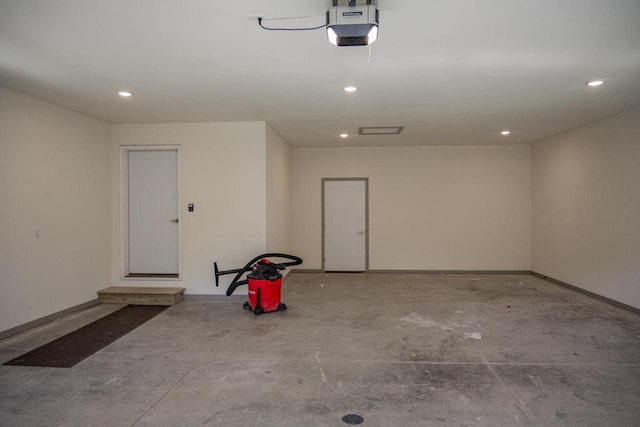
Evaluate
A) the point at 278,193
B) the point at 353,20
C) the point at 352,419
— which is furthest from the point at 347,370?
the point at 278,193

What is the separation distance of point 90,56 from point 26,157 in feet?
5.90

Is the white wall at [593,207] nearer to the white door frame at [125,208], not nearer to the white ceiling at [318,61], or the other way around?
the white ceiling at [318,61]

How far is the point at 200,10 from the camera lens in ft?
7.78

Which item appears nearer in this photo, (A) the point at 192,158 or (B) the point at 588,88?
(B) the point at 588,88

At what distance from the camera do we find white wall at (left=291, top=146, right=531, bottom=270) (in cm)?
725

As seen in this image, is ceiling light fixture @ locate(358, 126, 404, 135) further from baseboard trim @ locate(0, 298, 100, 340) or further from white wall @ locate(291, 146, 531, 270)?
baseboard trim @ locate(0, 298, 100, 340)

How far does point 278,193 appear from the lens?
6.27 metres

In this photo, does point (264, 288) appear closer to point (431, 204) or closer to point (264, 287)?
point (264, 287)

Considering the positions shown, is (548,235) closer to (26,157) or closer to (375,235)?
(375,235)

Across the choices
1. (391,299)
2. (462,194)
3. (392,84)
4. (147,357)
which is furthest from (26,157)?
(462,194)

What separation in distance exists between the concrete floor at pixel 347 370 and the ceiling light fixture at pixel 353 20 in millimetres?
2421

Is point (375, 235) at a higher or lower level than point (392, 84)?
lower

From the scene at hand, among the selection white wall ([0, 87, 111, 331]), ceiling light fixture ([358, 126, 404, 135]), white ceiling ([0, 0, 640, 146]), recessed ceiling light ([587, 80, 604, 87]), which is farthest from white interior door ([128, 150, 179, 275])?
recessed ceiling light ([587, 80, 604, 87])

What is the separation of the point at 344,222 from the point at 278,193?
6.00 feet
